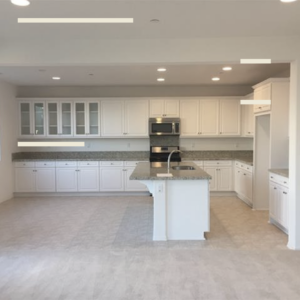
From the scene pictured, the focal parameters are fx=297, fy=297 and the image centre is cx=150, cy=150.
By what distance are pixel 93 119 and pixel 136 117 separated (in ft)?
3.38

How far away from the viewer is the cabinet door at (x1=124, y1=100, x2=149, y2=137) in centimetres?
Answer: 698

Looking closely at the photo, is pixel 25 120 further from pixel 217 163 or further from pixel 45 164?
pixel 217 163

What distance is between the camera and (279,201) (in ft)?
14.3

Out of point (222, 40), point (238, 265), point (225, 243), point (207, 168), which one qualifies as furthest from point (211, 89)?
point (238, 265)

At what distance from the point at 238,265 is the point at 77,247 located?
1.98 metres

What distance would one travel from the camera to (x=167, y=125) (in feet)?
22.6

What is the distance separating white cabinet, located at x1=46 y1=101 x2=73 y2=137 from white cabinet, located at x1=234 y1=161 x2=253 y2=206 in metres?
3.94

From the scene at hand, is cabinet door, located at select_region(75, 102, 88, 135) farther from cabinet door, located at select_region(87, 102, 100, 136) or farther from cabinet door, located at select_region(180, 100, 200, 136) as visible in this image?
cabinet door, located at select_region(180, 100, 200, 136)

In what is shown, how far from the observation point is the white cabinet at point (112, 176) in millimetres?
6801

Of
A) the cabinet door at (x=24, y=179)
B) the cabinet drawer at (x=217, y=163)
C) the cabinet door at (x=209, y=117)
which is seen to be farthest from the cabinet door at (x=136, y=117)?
the cabinet door at (x=24, y=179)

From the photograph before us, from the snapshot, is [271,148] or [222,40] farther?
[271,148]

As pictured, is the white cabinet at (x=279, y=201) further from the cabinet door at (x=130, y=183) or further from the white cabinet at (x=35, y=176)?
the white cabinet at (x=35, y=176)

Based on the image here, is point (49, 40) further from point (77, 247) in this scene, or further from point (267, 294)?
point (267, 294)

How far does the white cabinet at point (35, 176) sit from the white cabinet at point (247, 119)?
4471mm
